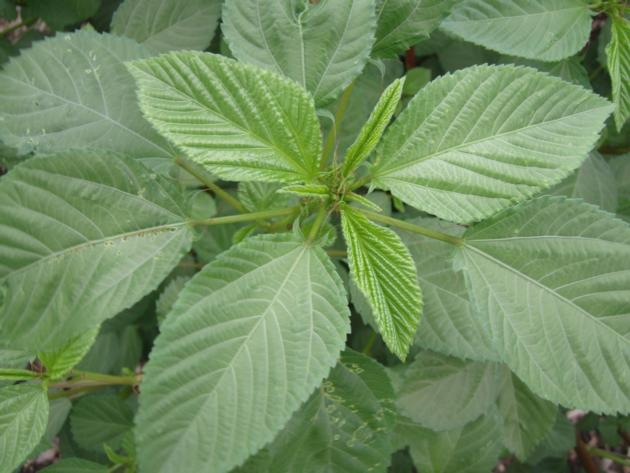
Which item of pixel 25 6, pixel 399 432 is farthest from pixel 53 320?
pixel 25 6

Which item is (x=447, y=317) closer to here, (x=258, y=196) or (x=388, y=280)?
(x=388, y=280)

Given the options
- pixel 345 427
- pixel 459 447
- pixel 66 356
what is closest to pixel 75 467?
pixel 66 356

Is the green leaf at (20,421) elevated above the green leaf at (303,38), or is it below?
below

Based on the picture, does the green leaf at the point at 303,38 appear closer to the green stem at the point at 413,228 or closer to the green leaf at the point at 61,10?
the green stem at the point at 413,228

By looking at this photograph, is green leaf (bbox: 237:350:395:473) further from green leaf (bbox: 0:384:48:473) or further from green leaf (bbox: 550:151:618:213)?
green leaf (bbox: 550:151:618:213)

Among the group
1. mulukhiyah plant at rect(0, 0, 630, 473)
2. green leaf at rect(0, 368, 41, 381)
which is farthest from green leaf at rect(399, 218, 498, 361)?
green leaf at rect(0, 368, 41, 381)

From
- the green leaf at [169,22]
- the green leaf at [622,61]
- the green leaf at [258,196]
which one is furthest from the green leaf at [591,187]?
the green leaf at [169,22]
